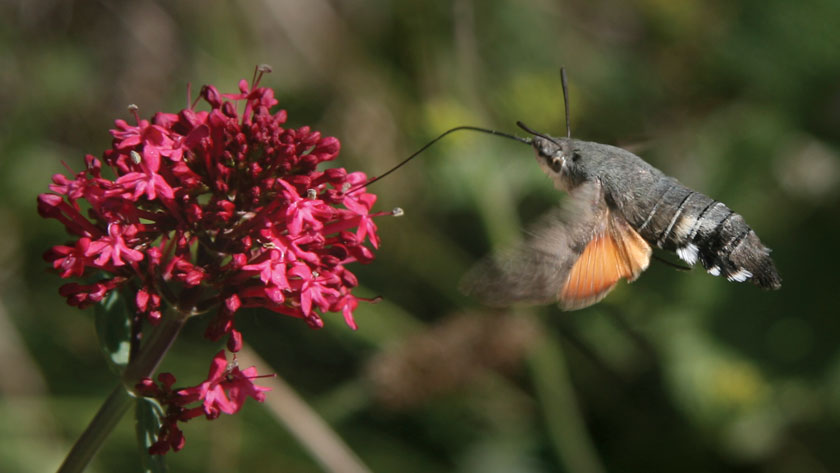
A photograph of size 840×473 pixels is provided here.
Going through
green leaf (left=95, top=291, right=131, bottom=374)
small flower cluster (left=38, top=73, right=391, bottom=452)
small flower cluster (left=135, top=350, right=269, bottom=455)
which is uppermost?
small flower cluster (left=38, top=73, right=391, bottom=452)

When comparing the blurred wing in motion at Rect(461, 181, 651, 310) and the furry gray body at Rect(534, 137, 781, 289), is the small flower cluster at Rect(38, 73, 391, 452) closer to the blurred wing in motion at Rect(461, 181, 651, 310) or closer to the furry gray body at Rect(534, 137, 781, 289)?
the blurred wing in motion at Rect(461, 181, 651, 310)

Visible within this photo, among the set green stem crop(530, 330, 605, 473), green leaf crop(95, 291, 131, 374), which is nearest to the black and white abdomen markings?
green stem crop(530, 330, 605, 473)

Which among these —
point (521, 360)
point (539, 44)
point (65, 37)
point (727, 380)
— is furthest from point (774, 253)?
point (65, 37)

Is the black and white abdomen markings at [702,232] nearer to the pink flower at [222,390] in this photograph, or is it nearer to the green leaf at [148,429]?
the pink flower at [222,390]

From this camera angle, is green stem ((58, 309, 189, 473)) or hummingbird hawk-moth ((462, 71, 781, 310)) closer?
green stem ((58, 309, 189, 473))

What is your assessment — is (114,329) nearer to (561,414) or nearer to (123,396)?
(123,396)

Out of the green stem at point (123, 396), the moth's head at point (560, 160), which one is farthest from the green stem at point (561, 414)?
the green stem at point (123, 396)
